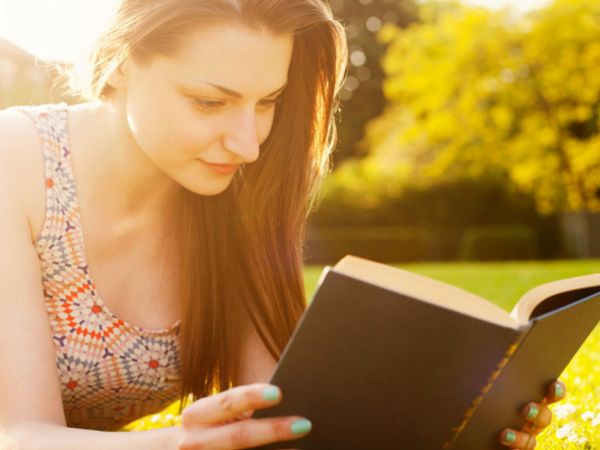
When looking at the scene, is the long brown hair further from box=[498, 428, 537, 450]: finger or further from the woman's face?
box=[498, 428, 537, 450]: finger

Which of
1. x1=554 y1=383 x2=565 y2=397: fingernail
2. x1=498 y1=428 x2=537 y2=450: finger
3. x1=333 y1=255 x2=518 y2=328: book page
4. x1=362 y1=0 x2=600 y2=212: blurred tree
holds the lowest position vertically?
x1=498 y1=428 x2=537 y2=450: finger

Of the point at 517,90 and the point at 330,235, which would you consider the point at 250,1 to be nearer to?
the point at 330,235

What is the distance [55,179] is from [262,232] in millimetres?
676

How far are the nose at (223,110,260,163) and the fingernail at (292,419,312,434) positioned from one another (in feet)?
2.92

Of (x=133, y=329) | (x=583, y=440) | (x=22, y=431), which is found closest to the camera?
(x=22, y=431)

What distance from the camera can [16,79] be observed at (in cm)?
2344

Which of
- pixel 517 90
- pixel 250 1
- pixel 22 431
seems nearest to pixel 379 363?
pixel 22 431

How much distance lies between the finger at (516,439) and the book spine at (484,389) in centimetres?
22

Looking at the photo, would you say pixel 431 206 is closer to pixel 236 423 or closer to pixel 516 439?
pixel 516 439

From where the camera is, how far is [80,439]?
1.89m

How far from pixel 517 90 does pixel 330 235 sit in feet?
21.3

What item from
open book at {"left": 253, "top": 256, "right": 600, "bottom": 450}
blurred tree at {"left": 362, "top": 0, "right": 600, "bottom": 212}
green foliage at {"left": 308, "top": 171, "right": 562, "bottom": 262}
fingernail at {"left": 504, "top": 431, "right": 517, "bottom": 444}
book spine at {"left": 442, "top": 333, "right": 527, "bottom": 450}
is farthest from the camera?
green foliage at {"left": 308, "top": 171, "right": 562, "bottom": 262}

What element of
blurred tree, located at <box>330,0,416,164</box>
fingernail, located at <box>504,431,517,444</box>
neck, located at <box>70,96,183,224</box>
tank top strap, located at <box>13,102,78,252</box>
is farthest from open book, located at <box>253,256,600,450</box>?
blurred tree, located at <box>330,0,416,164</box>

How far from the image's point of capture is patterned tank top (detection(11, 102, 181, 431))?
2457 mm
